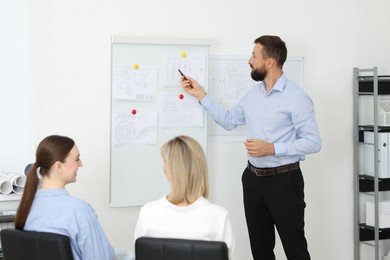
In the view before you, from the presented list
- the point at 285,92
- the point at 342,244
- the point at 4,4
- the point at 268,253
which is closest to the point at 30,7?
the point at 4,4

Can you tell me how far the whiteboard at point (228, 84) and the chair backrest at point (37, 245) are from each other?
6.35ft

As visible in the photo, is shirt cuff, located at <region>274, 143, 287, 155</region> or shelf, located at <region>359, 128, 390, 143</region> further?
shelf, located at <region>359, 128, 390, 143</region>

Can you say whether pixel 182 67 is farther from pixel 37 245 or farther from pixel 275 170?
pixel 37 245

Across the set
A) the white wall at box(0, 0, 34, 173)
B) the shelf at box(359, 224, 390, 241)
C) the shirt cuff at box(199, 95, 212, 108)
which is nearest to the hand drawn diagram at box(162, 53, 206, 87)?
the shirt cuff at box(199, 95, 212, 108)

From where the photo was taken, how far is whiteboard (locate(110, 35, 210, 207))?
12.3ft

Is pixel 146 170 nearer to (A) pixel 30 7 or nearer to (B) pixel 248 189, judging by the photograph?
(B) pixel 248 189

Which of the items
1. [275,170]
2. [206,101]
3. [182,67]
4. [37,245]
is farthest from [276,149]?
[37,245]

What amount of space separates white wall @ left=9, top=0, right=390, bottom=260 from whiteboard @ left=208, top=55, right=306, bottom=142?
6 centimetres

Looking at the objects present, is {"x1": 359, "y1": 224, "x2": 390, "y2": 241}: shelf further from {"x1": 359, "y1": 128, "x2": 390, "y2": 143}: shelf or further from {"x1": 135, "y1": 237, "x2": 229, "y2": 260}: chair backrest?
{"x1": 135, "y1": 237, "x2": 229, "y2": 260}: chair backrest

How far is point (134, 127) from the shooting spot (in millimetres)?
3773

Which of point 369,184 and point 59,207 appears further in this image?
point 369,184

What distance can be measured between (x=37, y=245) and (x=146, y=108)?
1.66 m

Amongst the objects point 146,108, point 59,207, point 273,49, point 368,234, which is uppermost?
point 273,49

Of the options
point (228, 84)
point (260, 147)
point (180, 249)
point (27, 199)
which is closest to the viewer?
point (180, 249)
